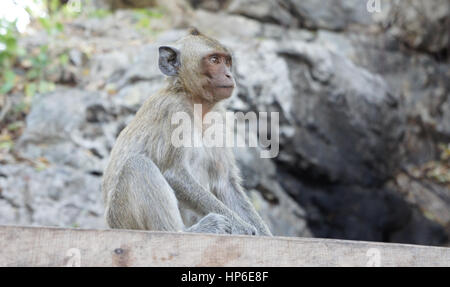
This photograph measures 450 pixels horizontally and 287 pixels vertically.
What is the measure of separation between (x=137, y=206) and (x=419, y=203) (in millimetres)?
7919

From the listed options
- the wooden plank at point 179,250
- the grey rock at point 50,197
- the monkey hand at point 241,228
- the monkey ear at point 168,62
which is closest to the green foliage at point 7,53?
the grey rock at point 50,197

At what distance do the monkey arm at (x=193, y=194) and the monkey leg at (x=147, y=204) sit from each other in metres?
0.15

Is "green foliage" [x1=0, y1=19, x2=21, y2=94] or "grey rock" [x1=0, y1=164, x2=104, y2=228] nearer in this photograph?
"grey rock" [x1=0, y1=164, x2=104, y2=228]

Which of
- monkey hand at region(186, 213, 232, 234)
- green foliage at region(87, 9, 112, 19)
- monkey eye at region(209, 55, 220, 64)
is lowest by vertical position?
monkey hand at region(186, 213, 232, 234)

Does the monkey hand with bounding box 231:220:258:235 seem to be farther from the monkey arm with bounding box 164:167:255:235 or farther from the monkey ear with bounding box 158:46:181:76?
the monkey ear with bounding box 158:46:181:76

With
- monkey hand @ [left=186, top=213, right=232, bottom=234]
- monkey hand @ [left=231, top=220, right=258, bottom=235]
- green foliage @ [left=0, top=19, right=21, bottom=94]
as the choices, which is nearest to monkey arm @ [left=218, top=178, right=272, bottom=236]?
monkey hand @ [left=231, top=220, right=258, bottom=235]

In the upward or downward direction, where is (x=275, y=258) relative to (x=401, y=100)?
downward

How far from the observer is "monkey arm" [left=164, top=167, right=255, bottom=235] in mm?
5203

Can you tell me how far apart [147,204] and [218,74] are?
1295mm

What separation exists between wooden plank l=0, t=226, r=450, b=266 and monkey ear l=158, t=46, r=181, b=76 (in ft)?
7.71

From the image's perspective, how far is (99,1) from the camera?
13602 millimetres

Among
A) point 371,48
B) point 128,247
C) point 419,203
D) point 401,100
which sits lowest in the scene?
point 419,203
